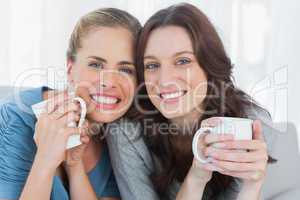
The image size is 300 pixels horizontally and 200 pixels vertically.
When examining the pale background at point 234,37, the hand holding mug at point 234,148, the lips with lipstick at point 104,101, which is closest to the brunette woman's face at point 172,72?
the lips with lipstick at point 104,101

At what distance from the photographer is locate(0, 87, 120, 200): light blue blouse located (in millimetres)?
1042

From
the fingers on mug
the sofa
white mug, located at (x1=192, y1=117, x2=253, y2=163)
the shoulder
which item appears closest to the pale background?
the sofa

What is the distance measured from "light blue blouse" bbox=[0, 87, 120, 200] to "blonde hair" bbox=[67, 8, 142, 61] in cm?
18

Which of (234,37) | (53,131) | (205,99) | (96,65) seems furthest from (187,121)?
(234,37)

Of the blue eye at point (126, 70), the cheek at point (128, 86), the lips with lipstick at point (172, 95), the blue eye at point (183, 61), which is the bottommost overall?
the lips with lipstick at point (172, 95)

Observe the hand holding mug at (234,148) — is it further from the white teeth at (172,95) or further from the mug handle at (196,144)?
Answer: the white teeth at (172,95)

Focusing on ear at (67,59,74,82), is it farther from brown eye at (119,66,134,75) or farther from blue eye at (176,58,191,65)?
blue eye at (176,58,191,65)

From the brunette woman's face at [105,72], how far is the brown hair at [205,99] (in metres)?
0.05

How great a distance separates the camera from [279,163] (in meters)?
1.36

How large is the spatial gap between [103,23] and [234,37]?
2.26ft

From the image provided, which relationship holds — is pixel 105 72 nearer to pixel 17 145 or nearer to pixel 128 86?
pixel 128 86

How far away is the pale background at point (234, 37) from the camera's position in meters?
1.62

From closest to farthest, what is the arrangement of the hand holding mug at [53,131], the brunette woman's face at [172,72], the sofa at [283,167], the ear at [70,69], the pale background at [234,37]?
the hand holding mug at [53,131] < the brunette woman's face at [172,72] < the ear at [70,69] < the sofa at [283,167] < the pale background at [234,37]

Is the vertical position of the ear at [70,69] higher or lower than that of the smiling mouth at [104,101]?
higher
